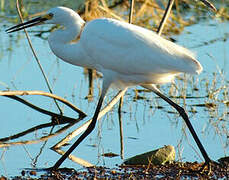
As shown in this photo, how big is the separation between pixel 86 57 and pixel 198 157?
164 centimetres

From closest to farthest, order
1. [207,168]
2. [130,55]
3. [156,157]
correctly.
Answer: [130,55], [207,168], [156,157]

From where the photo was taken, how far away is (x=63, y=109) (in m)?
8.07

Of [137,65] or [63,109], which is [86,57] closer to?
[137,65]

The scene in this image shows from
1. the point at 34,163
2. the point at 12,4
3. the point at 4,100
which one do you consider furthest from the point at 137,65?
the point at 12,4

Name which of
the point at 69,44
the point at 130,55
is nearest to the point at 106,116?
the point at 69,44

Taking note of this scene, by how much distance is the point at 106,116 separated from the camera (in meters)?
7.88

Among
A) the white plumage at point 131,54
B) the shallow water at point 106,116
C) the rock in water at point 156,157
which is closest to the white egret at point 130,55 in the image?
the white plumage at point 131,54

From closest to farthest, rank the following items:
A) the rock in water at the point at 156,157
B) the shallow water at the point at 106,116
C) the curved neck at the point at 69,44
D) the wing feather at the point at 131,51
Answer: the wing feather at the point at 131,51 < the rock in water at the point at 156,157 < the curved neck at the point at 69,44 < the shallow water at the point at 106,116

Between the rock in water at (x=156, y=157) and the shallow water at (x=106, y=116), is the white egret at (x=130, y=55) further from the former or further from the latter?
the shallow water at (x=106, y=116)

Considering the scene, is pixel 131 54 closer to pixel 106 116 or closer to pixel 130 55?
pixel 130 55

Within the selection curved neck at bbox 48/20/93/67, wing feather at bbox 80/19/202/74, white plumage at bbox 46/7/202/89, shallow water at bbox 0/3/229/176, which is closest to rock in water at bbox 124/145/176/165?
shallow water at bbox 0/3/229/176

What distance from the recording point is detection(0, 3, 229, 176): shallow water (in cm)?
657

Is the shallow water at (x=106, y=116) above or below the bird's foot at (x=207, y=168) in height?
above

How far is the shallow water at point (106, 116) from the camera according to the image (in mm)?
6566
